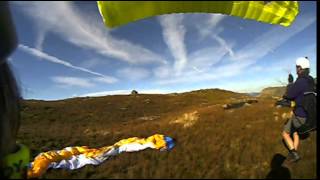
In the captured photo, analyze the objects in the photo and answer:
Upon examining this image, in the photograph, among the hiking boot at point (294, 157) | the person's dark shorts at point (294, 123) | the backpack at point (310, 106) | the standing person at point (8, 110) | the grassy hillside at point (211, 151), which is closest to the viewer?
the standing person at point (8, 110)

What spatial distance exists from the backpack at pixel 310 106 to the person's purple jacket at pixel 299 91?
0.10m

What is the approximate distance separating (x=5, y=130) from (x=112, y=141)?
14564 mm

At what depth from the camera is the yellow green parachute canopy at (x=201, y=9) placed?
27.3 ft

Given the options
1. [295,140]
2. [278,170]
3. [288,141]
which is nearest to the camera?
[278,170]

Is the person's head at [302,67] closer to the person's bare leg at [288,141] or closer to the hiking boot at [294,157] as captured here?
the person's bare leg at [288,141]

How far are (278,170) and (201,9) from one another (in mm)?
6086

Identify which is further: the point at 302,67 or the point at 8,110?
the point at 302,67

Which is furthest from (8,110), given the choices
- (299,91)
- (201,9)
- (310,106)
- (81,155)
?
(310,106)

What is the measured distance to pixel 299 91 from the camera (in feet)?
41.4

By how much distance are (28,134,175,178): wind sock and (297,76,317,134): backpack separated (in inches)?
233

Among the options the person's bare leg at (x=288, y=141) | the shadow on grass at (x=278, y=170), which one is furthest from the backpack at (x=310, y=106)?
the shadow on grass at (x=278, y=170)

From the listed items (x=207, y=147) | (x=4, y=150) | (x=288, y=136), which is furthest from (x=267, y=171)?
(x=4, y=150)

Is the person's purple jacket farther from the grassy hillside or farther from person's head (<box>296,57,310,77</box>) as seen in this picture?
the grassy hillside

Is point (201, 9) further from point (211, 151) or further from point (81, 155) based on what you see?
point (81, 155)
